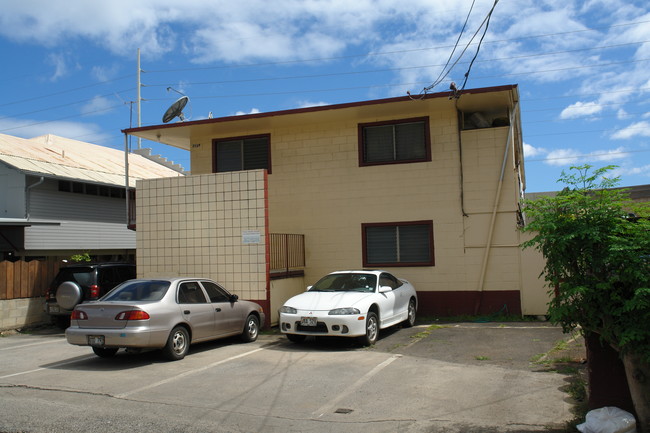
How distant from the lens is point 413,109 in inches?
588

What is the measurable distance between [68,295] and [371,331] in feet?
25.3

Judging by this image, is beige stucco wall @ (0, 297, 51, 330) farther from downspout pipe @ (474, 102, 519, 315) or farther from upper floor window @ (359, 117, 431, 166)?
downspout pipe @ (474, 102, 519, 315)

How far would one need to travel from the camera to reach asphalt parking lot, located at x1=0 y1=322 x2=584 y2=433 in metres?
6.21

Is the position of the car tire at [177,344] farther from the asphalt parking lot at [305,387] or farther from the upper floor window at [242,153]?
the upper floor window at [242,153]

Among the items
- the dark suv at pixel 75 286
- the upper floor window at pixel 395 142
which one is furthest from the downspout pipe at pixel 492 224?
the dark suv at pixel 75 286

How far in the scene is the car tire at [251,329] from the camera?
38.9 ft

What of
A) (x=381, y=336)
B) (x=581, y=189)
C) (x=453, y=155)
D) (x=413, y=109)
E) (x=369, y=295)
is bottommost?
(x=381, y=336)

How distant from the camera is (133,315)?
923 cm

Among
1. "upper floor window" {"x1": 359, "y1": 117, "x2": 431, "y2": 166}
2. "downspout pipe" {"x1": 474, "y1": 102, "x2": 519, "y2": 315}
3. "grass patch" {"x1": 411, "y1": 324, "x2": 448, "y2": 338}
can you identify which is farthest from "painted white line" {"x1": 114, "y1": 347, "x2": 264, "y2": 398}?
"upper floor window" {"x1": 359, "y1": 117, "x2": 431, "y2": 166}

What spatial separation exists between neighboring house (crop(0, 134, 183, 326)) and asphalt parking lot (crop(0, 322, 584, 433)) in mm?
8183

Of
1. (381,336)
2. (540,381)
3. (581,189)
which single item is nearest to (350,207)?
(381,336)

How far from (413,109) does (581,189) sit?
9.34m

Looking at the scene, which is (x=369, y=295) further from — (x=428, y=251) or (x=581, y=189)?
(x=581, y=189)

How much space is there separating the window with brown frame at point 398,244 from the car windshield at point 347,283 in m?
2.93
